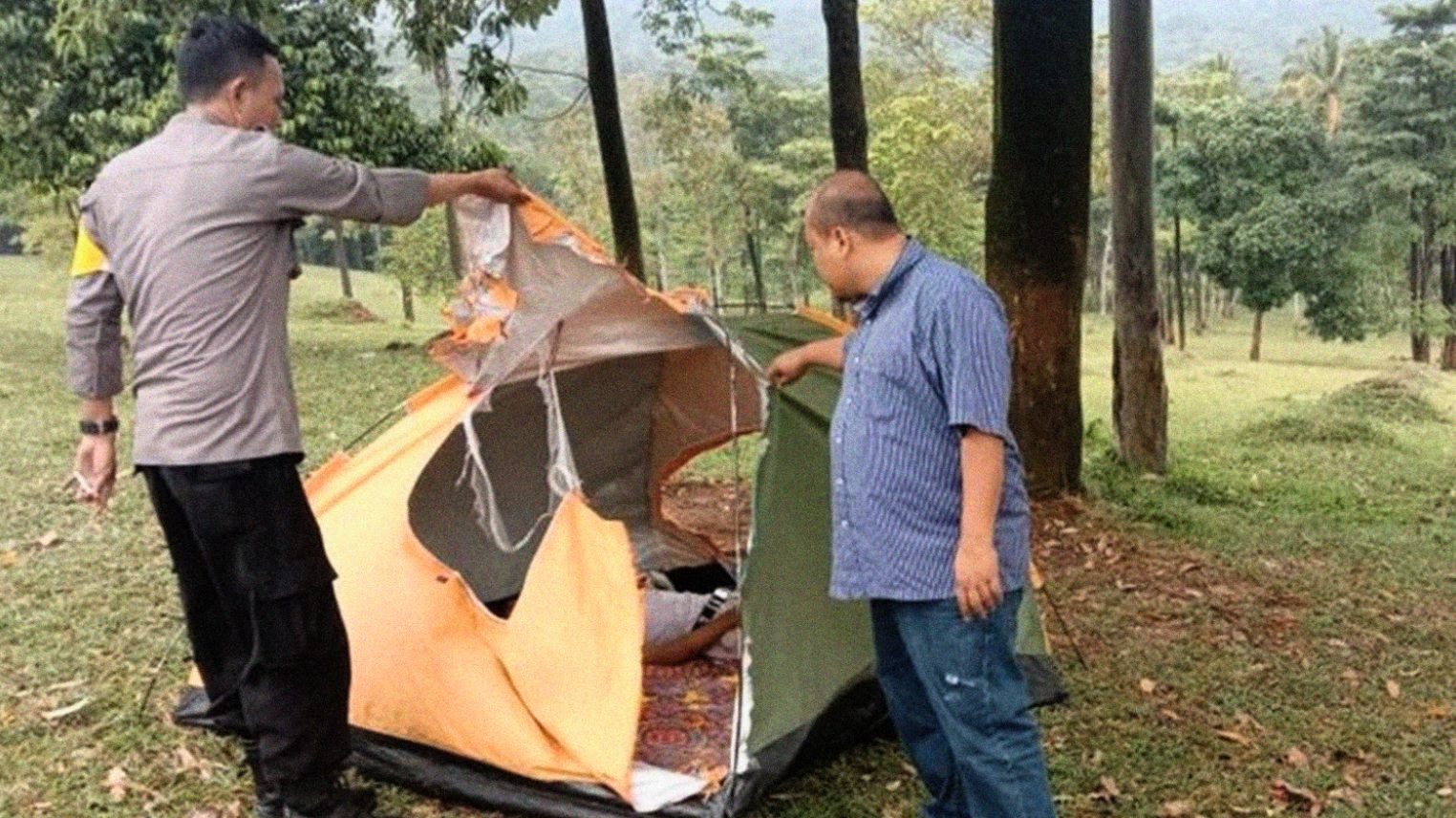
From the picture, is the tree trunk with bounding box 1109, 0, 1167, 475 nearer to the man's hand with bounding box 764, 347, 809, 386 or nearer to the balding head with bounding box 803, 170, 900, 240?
the man's hand with bounding box 764, 347, 809, 386

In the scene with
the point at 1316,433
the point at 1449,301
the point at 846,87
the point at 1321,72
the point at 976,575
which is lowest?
the point at 1449,301

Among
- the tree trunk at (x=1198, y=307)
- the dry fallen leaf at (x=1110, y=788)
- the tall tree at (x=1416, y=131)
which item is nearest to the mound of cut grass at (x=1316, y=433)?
the dry fallen leaf at (x=1110, y=788)

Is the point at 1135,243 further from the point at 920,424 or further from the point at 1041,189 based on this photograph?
the point at 920,424

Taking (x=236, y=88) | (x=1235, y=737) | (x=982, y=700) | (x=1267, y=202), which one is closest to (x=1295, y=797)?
(x=1235, y=737)

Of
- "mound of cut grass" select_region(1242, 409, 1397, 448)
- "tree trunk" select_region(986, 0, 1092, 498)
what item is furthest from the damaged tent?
"mound of cut grass" select_region(1242, 409, 1397, 448)

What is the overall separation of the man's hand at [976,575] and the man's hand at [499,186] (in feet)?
4.96

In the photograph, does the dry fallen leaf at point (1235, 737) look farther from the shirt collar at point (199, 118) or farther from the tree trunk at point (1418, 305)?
the tree trunk at point (1418, 305)

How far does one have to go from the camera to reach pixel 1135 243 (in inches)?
301

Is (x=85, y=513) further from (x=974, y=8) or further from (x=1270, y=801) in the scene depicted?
(x=974, y=8)

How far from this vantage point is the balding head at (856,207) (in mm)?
2623

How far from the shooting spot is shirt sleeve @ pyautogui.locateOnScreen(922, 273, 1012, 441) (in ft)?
7.99

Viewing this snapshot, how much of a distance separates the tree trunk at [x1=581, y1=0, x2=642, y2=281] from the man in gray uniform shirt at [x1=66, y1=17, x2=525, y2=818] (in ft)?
27.8

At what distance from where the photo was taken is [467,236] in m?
3.60

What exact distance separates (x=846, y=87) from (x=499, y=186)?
528cm
